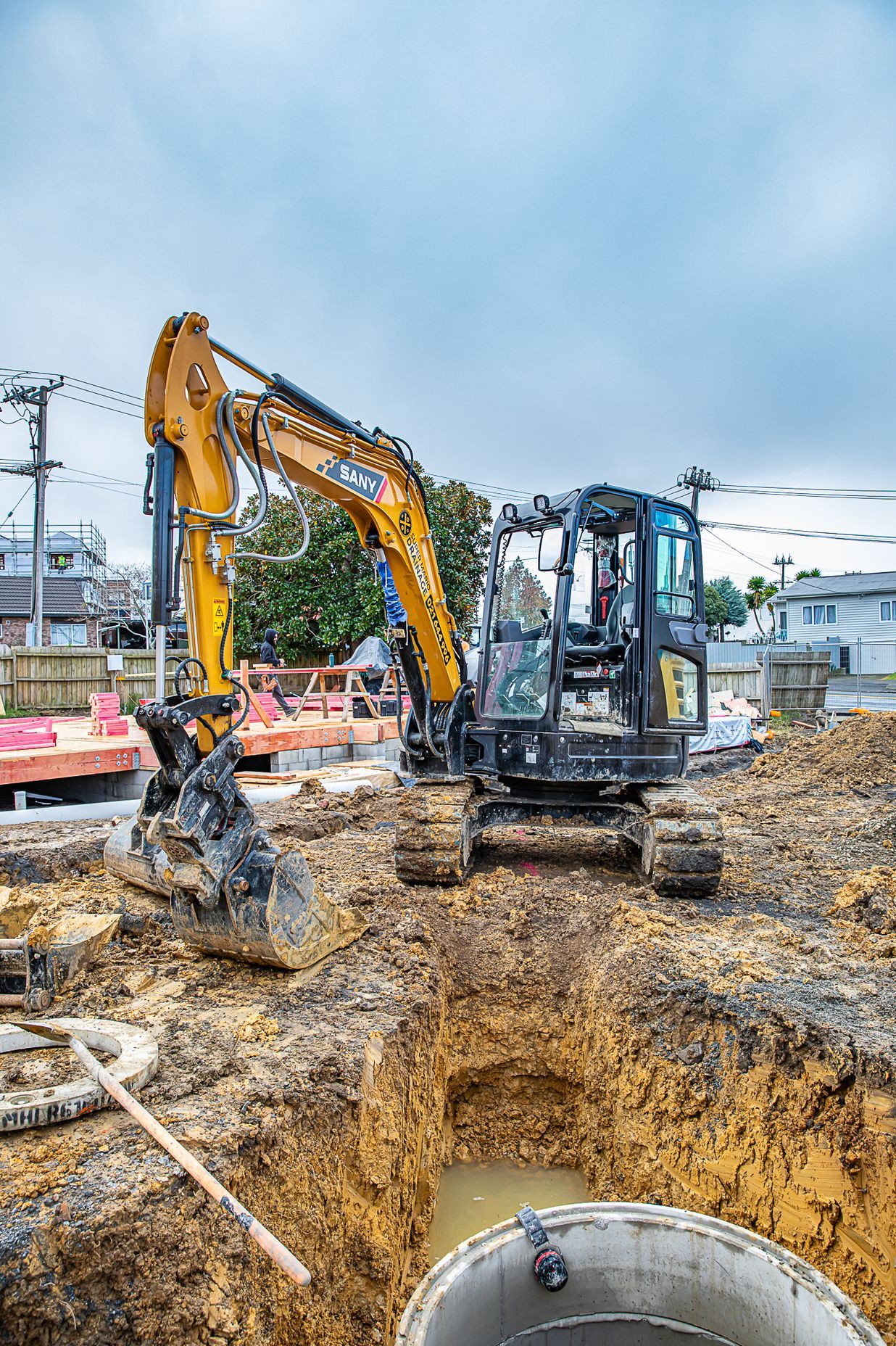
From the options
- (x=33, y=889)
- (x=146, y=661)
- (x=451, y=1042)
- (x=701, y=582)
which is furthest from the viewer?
(x=146, y=661)

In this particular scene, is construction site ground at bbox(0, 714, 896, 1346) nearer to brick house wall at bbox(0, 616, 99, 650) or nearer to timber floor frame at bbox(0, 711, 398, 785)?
timber floor frame at bbox(0, 711, 398, 785)

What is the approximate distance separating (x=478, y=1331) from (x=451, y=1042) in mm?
1560

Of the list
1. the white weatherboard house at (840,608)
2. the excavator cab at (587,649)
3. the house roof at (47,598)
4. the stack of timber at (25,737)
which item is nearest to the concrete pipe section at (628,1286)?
the excavator cab at (587,649)

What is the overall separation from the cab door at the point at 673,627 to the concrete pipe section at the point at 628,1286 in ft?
10.8

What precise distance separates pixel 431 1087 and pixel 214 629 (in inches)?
102

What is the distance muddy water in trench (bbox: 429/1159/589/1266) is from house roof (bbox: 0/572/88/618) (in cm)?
3166

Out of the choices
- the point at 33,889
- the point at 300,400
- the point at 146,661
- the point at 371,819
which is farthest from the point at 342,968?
the point at 146,661

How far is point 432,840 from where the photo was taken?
215 inches

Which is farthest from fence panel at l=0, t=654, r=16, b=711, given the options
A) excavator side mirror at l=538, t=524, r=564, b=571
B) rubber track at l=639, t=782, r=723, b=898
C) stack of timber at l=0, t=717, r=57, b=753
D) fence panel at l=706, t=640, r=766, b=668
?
fence panel at l=706, t=640, r=766, b=668

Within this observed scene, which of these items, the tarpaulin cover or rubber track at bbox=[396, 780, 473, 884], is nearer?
rubber track at bbox=[396, 780, 473, 884]

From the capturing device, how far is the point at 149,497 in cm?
425

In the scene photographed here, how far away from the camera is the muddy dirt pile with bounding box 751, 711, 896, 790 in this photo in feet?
34.2

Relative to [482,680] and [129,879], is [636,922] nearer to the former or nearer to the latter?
[482,680]

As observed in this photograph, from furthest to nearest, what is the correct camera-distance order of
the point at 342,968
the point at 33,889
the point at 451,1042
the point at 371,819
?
1. the point at 371,819
2. the point at 33,889
3. the point at 451,1042
4. the point at 342,968
